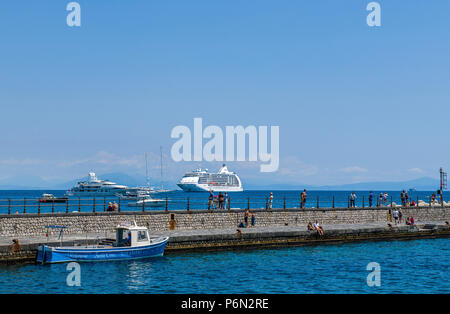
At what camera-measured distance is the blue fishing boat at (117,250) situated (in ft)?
97.8

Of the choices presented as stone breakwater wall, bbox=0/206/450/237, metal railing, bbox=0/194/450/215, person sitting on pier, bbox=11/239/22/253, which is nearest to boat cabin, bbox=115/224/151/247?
metal railing, bbox=0/194/450/215

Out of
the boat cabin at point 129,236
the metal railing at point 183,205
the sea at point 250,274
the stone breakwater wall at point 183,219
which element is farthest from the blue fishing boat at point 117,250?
the stone breakwater wall at point 183,219

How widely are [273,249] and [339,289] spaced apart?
13.0m

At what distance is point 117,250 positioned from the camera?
104 feet

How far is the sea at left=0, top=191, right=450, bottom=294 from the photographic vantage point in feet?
81.6

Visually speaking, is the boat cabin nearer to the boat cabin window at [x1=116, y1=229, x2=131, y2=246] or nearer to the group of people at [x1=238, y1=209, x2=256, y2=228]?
the boat cabin window at [x1=116, y1=229, x2=131, y2=246]

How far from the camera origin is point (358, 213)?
5012 cm

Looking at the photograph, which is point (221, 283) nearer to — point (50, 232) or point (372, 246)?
point (50, 232)

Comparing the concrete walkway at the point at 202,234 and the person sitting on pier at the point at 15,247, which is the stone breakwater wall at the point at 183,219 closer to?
the concrete walkway at the point at 202,234

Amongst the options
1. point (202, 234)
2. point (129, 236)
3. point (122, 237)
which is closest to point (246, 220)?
point (202, 234)

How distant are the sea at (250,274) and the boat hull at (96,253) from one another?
0.41 metres

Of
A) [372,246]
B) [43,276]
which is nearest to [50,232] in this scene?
[43,276]
